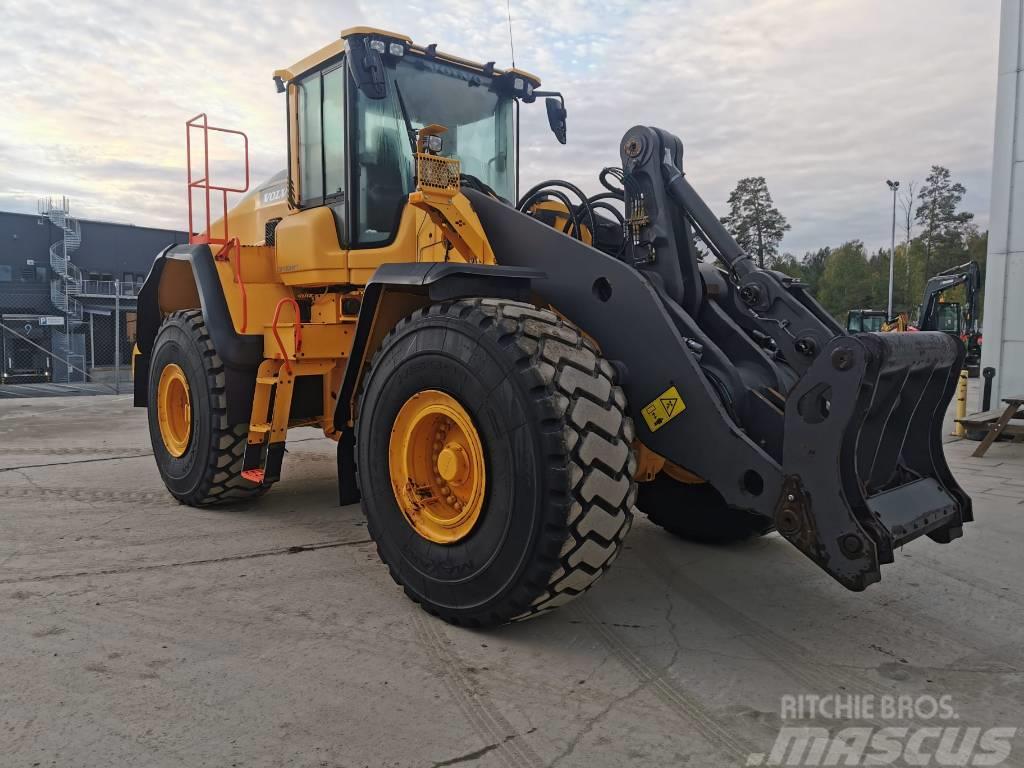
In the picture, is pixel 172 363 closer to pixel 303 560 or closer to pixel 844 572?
pixel 303 560

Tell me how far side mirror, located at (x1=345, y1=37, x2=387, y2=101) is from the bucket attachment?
282cm

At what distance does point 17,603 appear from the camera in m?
3.59

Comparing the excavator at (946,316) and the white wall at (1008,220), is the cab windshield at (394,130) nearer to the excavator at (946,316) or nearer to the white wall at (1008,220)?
the white wall at (1008,220)

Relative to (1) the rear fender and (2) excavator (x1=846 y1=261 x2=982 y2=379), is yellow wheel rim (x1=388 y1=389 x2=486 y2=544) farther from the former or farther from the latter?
(2) excavator (x1=846 y1=261 x2=982 y2=379)

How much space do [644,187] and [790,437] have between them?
1.50 m

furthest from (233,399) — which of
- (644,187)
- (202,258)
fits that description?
(644,187)

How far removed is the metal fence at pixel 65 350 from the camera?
15398mm

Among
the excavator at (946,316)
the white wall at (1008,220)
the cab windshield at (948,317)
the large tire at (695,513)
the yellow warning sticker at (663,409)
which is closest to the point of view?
the yellow warning sticker at (663,409)

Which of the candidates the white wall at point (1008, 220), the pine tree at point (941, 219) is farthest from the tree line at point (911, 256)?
the white wall at point (1008, 220)

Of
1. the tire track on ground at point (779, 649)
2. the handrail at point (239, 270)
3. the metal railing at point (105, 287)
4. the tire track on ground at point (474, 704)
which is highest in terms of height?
the metal railing at point (105, 287)

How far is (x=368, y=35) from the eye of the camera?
4.61m

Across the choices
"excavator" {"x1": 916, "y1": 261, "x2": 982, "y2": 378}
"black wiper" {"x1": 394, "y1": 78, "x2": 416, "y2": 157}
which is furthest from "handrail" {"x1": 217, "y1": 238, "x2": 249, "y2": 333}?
"excavator" {"x1": 916, "y1": 261, "x2": 982, "y2": 378}

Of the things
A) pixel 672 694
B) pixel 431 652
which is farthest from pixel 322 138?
pixel 672 694

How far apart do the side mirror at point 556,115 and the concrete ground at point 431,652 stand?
9.54 ft
